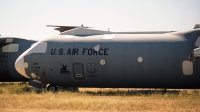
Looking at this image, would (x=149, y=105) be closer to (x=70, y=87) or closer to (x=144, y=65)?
(x=144, y=65)

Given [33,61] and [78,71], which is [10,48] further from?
[78,71]

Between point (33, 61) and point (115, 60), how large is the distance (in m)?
6.09

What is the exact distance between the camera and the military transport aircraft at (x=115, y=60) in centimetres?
1855

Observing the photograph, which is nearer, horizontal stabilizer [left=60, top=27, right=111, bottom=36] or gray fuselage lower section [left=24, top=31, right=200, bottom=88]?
gray fuselage lower section [left=24, top=31, right=200, bottom=88]

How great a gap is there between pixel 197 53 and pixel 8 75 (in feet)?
56.2

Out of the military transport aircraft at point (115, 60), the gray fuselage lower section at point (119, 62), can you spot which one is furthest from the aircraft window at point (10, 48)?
the gray fuselage lower section at point (119, 62)

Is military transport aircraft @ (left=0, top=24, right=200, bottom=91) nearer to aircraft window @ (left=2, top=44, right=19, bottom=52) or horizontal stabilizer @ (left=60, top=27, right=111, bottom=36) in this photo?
horizontal stabilizer @ (left=60, top=27, right=111, bottom=36)

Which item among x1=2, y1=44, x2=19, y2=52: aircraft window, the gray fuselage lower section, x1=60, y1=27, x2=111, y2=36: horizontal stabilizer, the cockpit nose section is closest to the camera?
the gray fuselage lower section

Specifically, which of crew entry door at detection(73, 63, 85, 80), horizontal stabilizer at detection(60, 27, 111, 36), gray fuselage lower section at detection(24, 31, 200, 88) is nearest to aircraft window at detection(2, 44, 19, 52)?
gray fuselage lower section at detection(24, 31, 200, 88)

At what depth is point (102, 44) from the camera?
65.6ft

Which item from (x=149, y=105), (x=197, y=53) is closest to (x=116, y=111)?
(x=149, y=105)

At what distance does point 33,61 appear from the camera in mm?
21328

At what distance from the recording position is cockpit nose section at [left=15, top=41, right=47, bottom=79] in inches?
835

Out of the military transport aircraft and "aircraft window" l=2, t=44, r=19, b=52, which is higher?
"aircraft window" l=2, t=44, r=19, b=52
